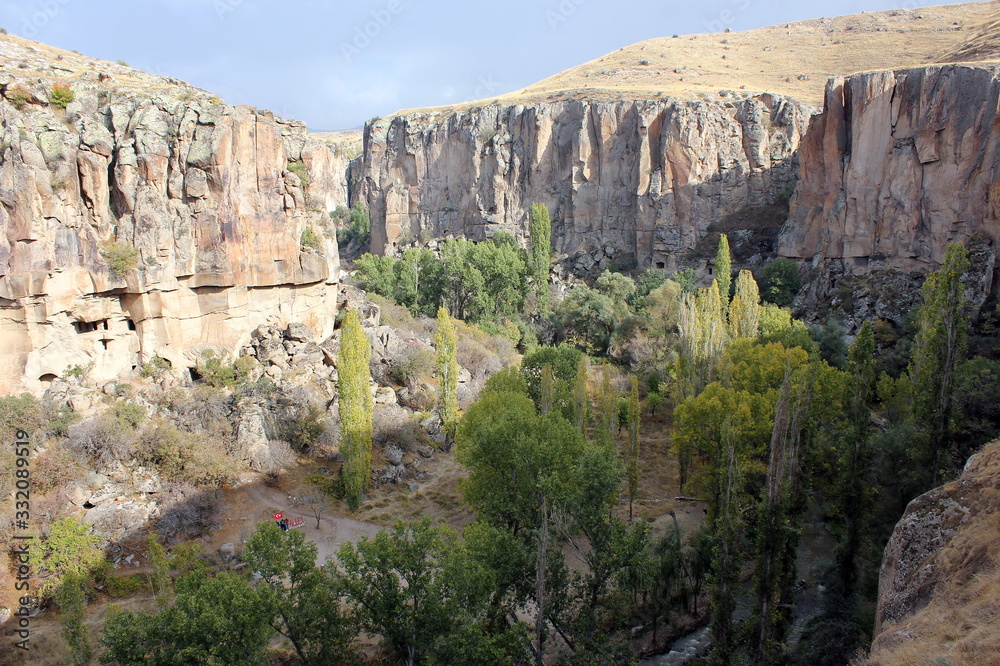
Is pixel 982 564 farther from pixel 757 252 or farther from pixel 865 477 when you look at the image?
pixel 757 252

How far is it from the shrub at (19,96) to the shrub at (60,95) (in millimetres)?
823

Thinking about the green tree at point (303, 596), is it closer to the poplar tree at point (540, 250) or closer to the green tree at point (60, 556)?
the green tree at point (60, 556)

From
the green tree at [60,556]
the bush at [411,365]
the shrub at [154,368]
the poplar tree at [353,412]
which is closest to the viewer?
the green tree at [60,556]

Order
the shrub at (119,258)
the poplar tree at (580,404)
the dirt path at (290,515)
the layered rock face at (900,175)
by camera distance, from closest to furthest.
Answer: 1. the dirt path at (290,515)
2. the shrub at (119,258)
3. the poplar tree at (580,404)
4. the layered rock face at (900,175)

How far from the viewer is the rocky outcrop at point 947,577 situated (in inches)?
294

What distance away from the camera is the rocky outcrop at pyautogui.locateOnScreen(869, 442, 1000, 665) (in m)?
7.46

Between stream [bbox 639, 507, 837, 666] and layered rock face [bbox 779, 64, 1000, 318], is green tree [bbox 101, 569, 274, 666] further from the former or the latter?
layered rock face [bbox 779, 64, 1000, 318]

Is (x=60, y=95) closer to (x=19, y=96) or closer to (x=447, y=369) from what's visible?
(x=19, y=96)

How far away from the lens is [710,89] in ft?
195

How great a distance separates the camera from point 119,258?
22.8 metres

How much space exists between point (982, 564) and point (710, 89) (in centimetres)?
5900

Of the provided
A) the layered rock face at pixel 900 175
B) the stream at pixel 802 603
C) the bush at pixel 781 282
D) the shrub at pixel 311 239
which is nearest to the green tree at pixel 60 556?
the stream at pixel 802 603

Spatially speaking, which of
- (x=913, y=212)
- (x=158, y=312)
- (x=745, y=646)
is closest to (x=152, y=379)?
(x=158, y=312)

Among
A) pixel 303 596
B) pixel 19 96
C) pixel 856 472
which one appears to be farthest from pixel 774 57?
pixel 303 596
